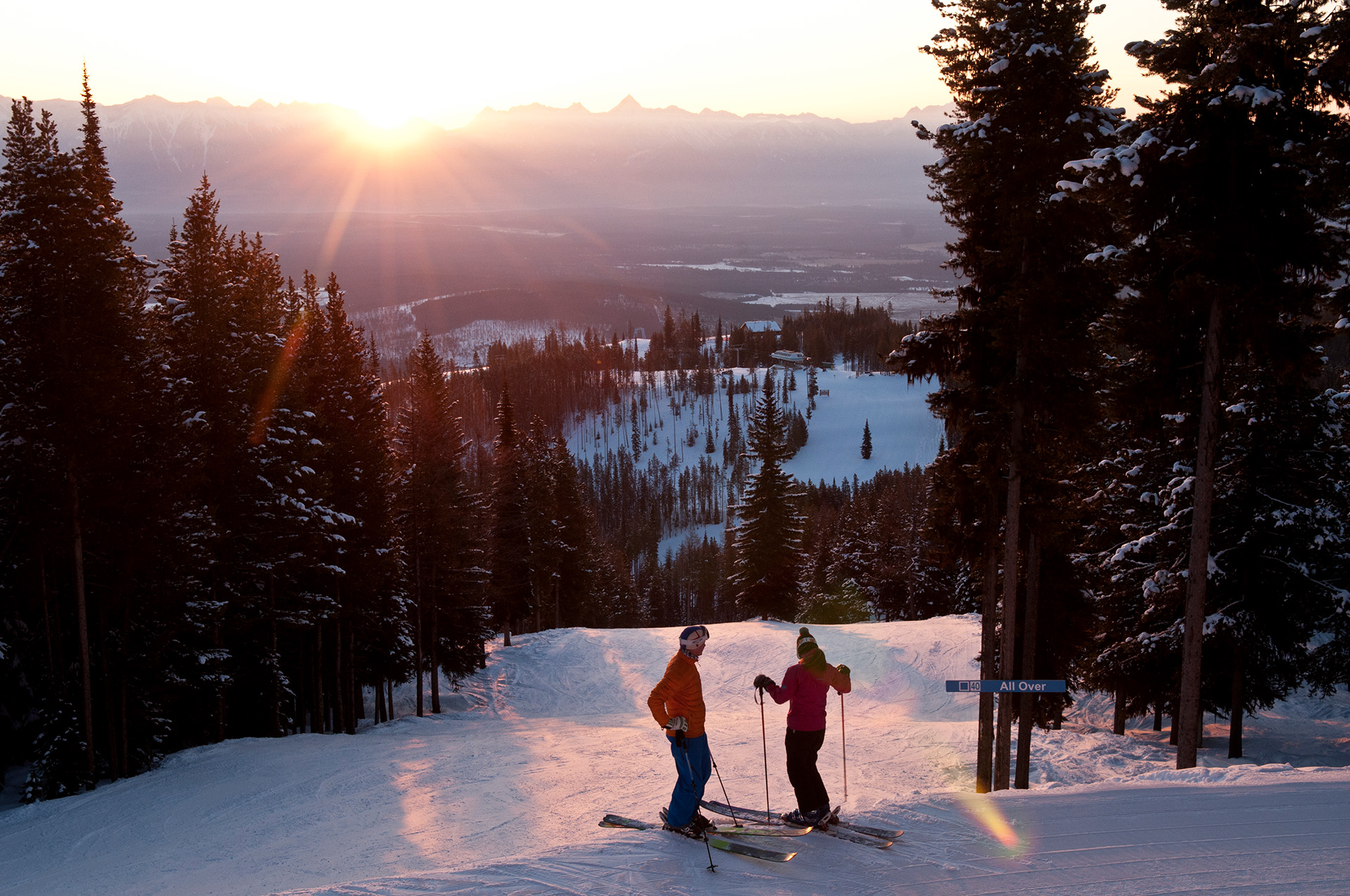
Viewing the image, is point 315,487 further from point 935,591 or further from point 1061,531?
point 935,591

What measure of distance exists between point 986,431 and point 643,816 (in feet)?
28.3

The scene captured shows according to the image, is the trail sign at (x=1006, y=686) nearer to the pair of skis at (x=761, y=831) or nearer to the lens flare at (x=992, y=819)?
the lens flare at (x=992, y=819)

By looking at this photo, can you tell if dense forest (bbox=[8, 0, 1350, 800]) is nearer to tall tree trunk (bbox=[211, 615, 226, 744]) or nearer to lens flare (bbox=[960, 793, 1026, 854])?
tall tree trunk (bbox=[211, 615, 226, 744])

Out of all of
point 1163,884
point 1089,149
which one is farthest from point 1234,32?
point 1163,884

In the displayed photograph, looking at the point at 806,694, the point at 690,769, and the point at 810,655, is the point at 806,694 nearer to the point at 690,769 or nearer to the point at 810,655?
the point at 810,655

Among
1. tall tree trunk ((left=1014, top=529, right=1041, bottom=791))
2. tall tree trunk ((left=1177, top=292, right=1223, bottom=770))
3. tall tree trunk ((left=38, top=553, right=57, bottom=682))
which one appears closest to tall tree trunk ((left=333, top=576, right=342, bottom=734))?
tall tree trunk ((left=38, top=553, right=57, bottom=682))

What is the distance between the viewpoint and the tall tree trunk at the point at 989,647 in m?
14.3

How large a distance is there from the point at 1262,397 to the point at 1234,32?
953 cm

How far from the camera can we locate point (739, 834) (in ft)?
28.6

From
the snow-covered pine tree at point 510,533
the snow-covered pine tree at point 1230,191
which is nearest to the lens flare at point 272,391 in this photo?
the snow-covered pine tree at point 510,533

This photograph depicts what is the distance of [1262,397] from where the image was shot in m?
18.0

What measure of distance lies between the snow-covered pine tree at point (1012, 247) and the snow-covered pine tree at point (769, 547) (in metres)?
29.5

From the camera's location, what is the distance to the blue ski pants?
8.69 m

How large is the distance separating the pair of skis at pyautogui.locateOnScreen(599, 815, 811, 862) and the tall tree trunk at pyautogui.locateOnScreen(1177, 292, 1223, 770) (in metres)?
8.35
